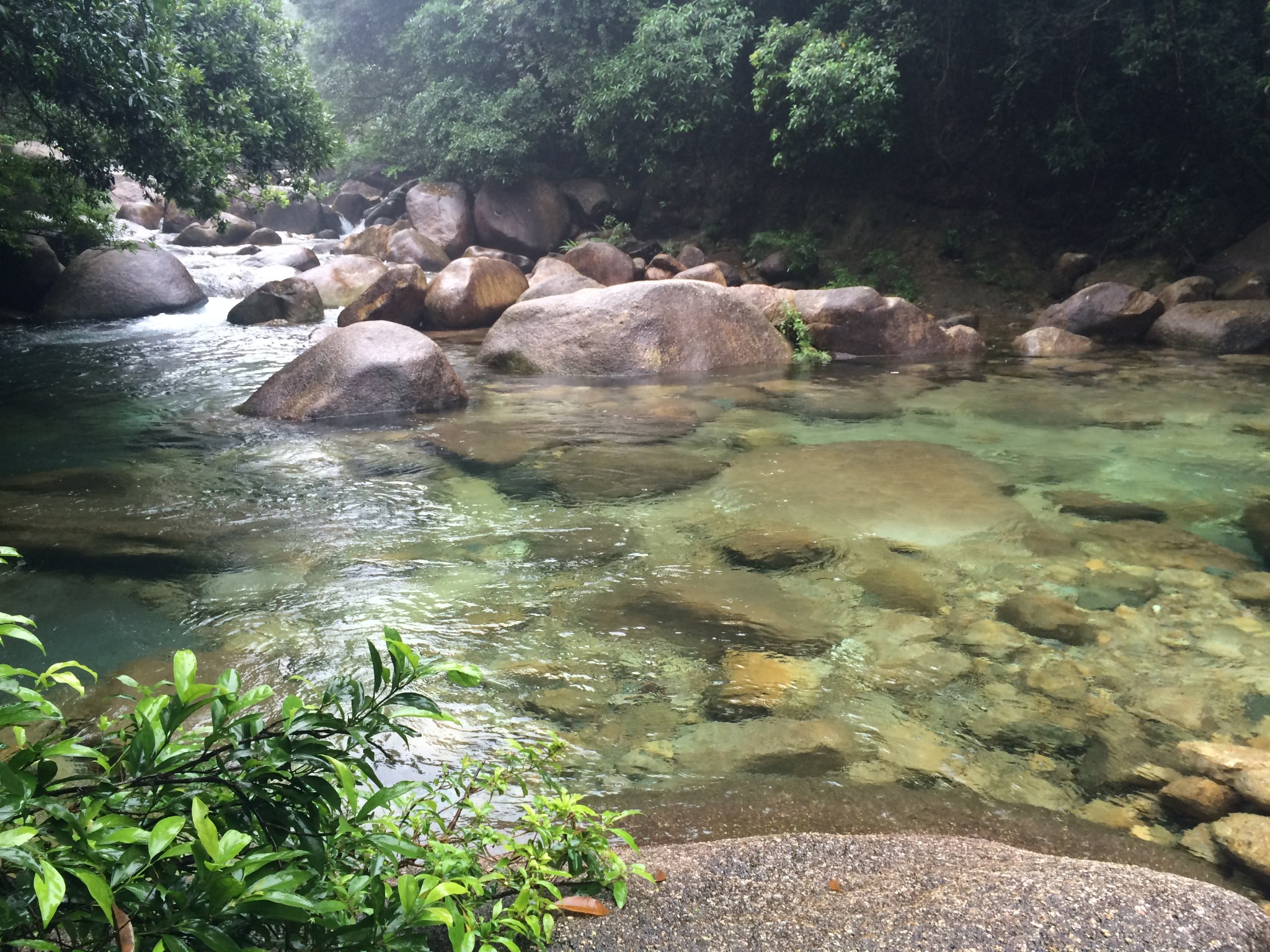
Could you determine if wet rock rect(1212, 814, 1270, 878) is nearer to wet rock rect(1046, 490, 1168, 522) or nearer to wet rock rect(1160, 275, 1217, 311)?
wet rock rect(1046, 490, 1168, 522)

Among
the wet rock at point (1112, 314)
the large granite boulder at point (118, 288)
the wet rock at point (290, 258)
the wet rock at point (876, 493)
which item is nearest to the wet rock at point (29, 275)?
the large granite boulder at point (118, 288)

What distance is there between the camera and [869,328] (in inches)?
463

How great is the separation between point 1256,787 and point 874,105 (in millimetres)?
14020

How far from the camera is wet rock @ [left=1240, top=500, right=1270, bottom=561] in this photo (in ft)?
14.8

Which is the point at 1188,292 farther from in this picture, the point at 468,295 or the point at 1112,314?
the point at 468,295

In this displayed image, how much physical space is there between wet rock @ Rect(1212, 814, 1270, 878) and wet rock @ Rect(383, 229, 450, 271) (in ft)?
62.7

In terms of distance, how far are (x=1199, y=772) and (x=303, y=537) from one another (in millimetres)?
4189

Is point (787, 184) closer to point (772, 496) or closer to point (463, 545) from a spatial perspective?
point (772, 496)

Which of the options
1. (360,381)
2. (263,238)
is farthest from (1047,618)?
(263,238)

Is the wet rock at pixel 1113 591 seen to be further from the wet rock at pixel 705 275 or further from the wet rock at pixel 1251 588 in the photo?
the wet rock at pixel 705 275

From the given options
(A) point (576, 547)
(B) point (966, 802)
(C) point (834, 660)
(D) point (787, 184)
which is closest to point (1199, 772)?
(B) point (966, 802)

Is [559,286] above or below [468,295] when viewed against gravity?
above

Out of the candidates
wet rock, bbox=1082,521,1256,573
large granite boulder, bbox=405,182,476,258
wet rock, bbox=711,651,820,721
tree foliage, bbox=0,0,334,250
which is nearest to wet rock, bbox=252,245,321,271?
large granite boulder, bbox=405,182,476,258

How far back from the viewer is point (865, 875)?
208 centimetres
